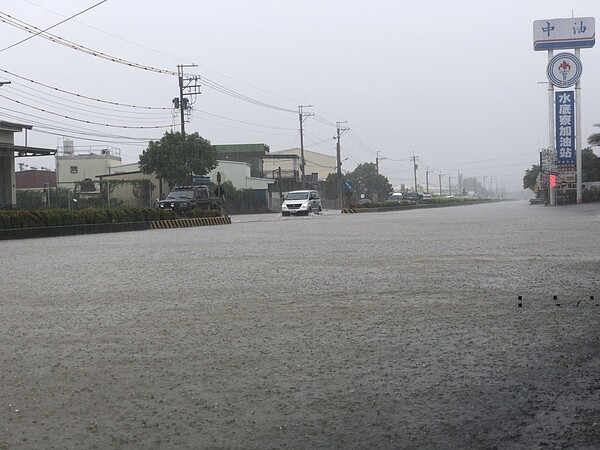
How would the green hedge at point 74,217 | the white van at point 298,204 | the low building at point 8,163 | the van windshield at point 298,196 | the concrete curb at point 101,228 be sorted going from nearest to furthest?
the concrete curb at point 101,228 → the green hedge at point 74,217 → the low building at point 8,163 → the white van at point 298,204 → the van windshield at point 298,196

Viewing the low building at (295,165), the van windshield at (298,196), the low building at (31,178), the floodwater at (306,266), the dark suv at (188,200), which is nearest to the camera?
the floodwater at (306,266)

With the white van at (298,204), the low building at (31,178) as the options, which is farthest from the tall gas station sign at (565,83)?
the low building at (31,178)

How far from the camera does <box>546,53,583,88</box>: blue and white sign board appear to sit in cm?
6681

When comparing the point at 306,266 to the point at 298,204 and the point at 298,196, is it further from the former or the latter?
the point at 298,196

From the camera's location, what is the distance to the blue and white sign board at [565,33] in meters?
68.3

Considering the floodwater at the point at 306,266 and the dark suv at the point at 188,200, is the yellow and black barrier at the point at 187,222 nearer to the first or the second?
the dark suv at the point at 188,200

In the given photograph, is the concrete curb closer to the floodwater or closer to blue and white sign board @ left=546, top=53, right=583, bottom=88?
the floodwater

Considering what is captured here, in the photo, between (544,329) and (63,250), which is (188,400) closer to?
(544,329)

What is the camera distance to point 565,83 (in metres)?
66.6

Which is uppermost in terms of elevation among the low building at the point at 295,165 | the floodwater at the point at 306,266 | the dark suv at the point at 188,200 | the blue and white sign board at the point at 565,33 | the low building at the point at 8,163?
the blue and white sign board at the point at 565,33

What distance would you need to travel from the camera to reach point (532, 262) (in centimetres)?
1218

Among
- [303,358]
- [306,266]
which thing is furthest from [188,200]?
[303,358]

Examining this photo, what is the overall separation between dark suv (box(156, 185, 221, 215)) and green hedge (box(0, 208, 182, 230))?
357cm

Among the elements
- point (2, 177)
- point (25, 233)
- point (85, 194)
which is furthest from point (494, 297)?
point (85, 194)
